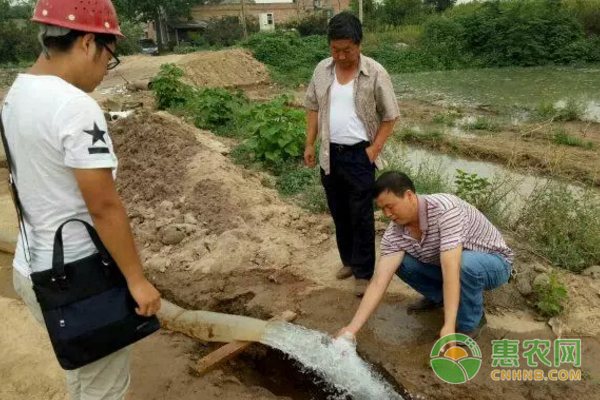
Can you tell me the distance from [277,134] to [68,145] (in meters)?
4.80

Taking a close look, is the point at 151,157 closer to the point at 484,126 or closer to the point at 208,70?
the point at 484,126

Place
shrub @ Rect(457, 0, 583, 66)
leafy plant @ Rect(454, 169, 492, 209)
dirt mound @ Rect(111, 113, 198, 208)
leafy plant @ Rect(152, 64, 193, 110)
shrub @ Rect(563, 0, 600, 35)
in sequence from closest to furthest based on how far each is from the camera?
1. leafy plant @ Rect(454, 169, 492, 209)
2. dirt mound @ Rect(111, 113, 198, 208)
3. leafy plant @ Rect(152, 64, 193, 110)
4. shrub @ Rect(457, 0, 583, 66)
5. shrub @ Rect(563, 0, 600, 35)

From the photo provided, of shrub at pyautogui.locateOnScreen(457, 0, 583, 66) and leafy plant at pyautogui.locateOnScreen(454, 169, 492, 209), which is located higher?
shrub at pyautogui.locateOnScreen(457, 0, 583, 66)

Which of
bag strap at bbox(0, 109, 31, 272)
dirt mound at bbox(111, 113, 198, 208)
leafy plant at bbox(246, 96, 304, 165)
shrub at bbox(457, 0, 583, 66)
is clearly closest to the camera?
bag strap at bbox(0, 109, 31, 272)

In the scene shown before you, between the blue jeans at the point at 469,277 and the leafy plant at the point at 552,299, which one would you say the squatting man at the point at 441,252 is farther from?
the leafy plant at the point at 552,299

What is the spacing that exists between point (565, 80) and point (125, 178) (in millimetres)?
15675

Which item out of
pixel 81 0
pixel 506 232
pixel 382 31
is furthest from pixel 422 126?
Result: pixel 382 31

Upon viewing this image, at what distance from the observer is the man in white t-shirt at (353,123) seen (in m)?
3.13

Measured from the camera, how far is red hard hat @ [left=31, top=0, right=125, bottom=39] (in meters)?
1.52

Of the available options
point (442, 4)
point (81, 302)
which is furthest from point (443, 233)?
point (442, 4)

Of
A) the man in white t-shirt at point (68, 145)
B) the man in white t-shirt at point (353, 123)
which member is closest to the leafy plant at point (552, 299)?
the man in white t-shirt at point (353, 123)

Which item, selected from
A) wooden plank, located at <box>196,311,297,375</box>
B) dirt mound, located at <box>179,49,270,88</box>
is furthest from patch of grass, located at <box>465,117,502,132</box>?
dirt mound, located at <box>179,49,270,88</box>

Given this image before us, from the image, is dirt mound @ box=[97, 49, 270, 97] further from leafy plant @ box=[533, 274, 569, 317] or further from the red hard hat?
the red hard hat

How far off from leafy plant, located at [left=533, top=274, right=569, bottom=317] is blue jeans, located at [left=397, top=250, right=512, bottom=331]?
505mm
